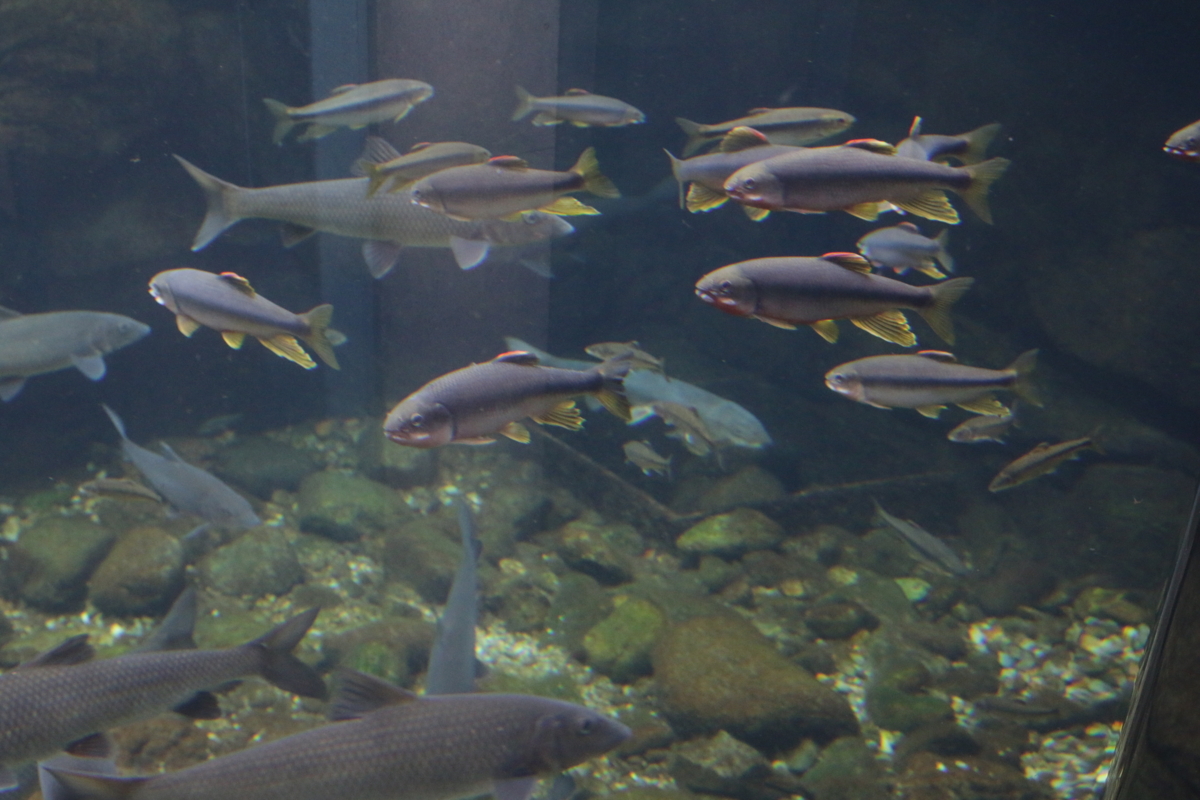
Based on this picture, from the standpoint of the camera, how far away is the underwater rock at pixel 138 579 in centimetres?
537

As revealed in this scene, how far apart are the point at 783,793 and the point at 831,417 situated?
698cm

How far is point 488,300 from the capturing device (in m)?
9.09

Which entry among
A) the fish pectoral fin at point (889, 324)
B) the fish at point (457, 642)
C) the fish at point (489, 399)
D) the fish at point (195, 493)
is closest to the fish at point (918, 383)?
the fish pectoral fin at point (889, 324)

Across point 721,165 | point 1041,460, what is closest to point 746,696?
point 1041,460

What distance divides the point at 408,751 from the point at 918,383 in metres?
2.72

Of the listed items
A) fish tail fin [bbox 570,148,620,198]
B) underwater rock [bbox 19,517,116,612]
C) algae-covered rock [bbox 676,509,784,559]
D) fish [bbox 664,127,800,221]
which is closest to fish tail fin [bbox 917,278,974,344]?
fish [bbox 664,127,800,221]

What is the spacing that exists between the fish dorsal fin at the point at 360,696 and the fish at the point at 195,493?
2.95m

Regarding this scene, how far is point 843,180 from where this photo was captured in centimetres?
247

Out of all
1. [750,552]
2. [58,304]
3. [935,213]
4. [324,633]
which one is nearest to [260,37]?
[58,304]

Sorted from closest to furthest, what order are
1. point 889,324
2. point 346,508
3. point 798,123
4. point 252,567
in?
point 889,324, point 798,123, point 252,567, point 346,508

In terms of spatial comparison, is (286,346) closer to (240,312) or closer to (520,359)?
(240,312)

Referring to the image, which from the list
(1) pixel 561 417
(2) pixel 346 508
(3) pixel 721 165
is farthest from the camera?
(2) pixel 346 508

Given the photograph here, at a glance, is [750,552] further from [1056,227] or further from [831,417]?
[1056,227]

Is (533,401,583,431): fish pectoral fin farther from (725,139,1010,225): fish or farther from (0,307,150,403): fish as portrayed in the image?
(0,307,150,403): fish
